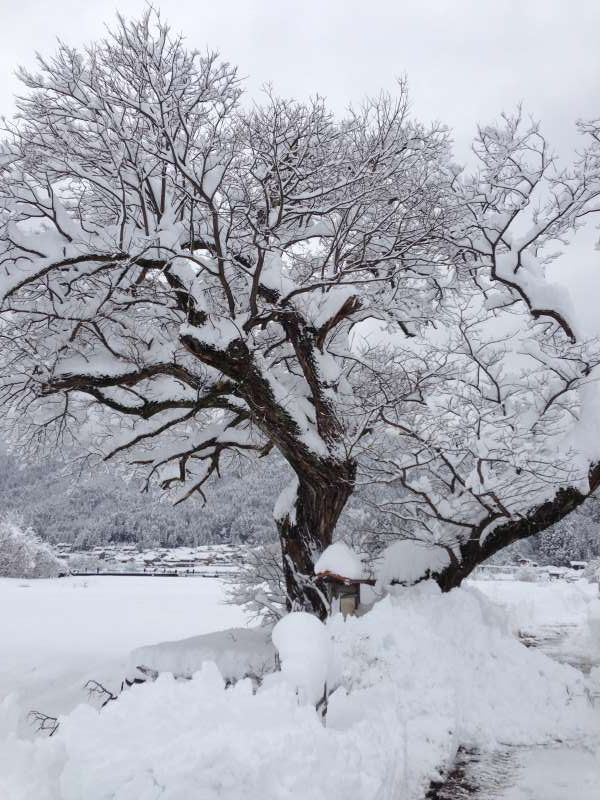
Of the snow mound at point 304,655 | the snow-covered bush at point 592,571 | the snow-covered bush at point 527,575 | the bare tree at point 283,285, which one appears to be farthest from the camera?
the snow-covered bush at point 527,575

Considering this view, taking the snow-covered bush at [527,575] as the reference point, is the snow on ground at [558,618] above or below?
below

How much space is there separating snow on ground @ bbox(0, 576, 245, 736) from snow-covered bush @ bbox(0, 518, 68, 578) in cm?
1222

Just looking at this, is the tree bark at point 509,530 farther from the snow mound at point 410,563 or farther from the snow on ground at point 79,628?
the snow on ground at point 79,628

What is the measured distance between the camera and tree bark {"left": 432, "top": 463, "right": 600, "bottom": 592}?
870 cm

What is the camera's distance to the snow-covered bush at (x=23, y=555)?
42.5 m

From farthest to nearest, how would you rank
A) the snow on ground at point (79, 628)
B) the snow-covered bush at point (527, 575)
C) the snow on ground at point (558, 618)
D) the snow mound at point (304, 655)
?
the snow-covered bush at point (527, 575)
the snow on ground at point (558, 618)
the snow on ground at point (79, 628)
the snow mound at point (304, 655)

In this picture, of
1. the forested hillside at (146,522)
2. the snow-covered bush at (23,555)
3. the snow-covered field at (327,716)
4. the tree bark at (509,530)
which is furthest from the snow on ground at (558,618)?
the snow-covered bush at (23,555)

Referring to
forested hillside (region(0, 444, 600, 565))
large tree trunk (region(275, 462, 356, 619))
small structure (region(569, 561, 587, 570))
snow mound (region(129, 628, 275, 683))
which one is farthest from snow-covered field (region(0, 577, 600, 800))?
small structure (region(569, 561, 587, 570))

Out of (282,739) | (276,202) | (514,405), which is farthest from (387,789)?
(514,405)

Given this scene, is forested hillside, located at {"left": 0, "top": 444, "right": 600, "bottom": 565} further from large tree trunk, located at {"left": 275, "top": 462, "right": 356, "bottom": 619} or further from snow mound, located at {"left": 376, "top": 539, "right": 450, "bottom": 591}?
large tree trunk, located at {"left": 275, "top": 462, "right": 356, "bottom": 619}

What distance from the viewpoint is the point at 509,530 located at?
8930 mm

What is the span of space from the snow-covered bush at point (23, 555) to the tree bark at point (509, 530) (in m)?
40.1

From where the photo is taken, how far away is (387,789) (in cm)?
387

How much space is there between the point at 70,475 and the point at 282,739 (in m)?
11.1
